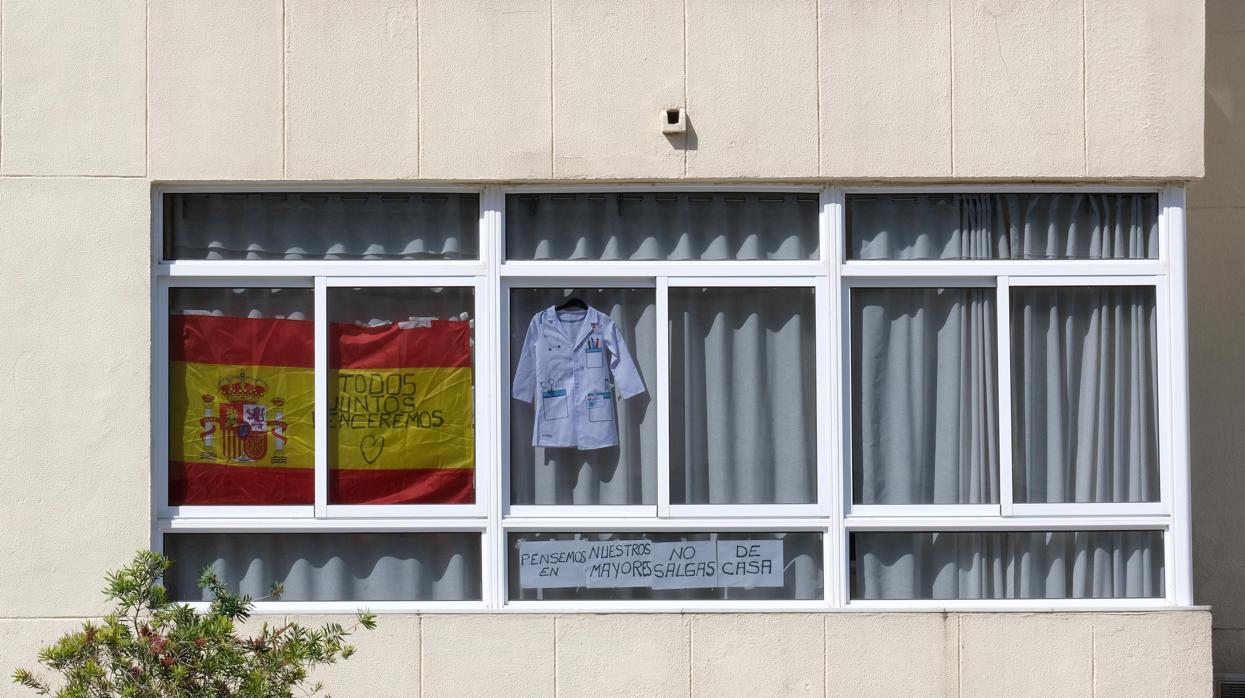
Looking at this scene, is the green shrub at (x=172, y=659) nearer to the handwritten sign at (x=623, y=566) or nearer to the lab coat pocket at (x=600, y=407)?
the handwritten sign at (x=623, y=566)

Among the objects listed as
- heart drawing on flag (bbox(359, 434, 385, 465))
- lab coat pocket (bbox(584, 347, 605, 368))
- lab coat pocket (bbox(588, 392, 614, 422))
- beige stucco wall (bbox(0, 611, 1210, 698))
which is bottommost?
beige stucco wall (bbox(0, 611, 1210, 698))

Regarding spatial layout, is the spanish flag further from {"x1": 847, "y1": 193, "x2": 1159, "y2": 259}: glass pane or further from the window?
{"x1": 847, "y1": 193, "x2": 1159, "y2": 259}: glass pane

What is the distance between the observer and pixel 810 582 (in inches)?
247

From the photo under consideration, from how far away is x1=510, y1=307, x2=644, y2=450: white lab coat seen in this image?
629cm

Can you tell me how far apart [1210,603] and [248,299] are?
515 centimetres

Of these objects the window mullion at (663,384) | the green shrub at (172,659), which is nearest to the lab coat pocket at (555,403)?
the window mullion at (663,384)

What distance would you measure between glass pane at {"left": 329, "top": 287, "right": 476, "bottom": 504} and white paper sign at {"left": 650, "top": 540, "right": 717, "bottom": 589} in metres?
0.96

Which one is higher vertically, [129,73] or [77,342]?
[129,73]

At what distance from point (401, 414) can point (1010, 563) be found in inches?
118

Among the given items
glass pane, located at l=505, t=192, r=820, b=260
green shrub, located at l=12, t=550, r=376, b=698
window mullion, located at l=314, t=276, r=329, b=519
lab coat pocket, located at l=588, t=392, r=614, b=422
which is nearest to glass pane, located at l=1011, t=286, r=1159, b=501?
glass pane, located at l=505, t=192, r=820, b=260

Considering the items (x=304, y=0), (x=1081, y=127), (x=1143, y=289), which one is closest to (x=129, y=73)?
(x=304, y=0)

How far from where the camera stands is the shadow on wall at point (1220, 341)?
22.4 ft

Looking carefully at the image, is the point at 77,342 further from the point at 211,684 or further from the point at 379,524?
the point at 211,684

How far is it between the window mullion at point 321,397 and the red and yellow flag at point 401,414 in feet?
0.13
